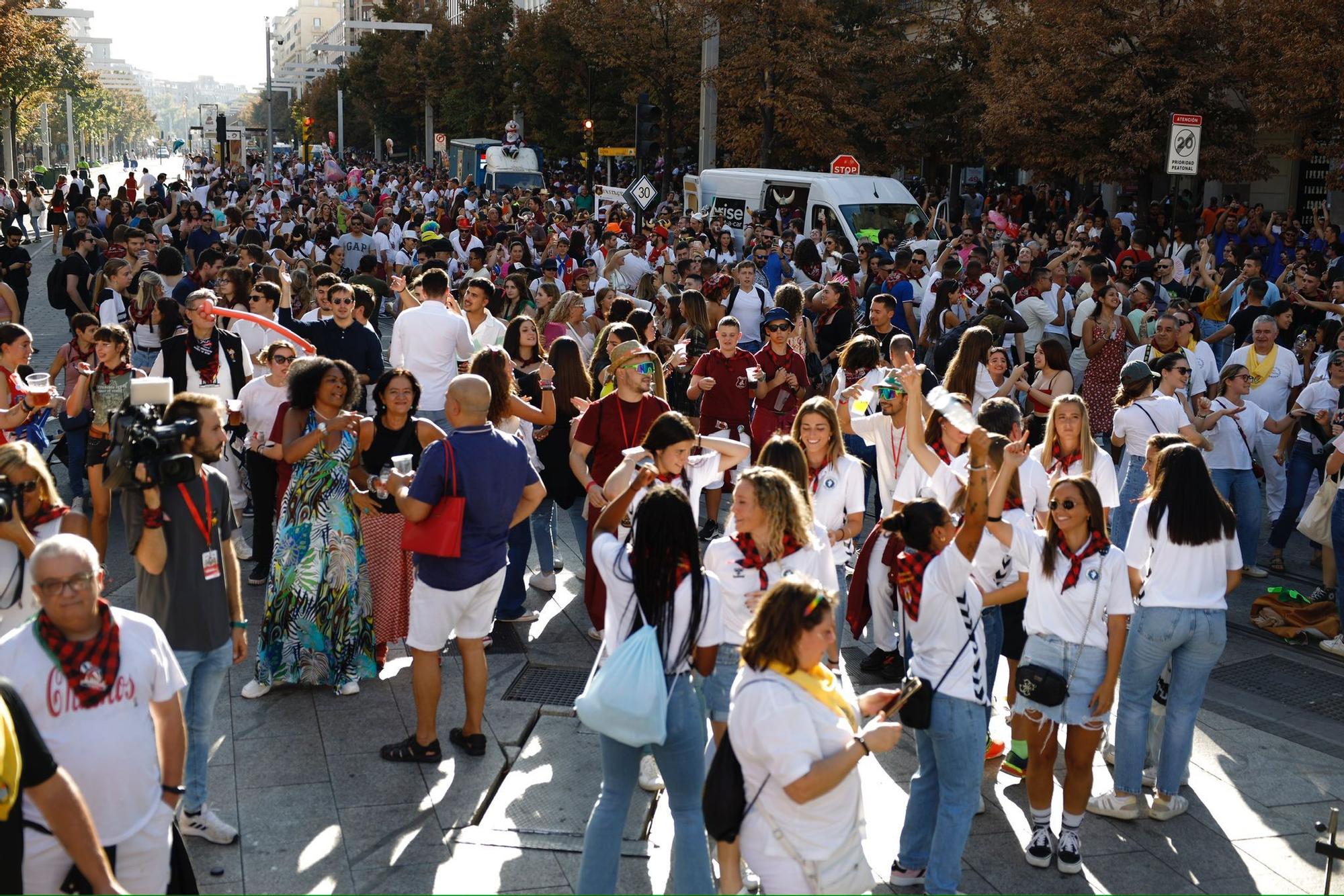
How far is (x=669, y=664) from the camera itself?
4.57 m

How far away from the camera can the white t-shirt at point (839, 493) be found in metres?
6.59

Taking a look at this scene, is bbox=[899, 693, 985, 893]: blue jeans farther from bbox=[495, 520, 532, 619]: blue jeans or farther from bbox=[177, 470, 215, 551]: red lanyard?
bbox=[495, 520, 532, 619]: blue jeans

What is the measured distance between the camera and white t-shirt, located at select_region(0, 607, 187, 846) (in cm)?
382

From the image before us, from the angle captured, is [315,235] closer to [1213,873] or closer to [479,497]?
[479,497]

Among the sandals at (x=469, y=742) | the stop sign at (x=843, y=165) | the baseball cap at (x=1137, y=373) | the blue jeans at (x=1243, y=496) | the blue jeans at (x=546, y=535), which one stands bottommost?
the sandals at (x=469, y=742)

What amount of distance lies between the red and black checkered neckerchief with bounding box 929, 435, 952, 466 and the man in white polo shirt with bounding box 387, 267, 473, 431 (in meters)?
3.61

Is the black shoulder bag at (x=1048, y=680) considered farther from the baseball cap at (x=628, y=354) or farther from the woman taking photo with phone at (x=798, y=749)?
the baseball cap at (x=628, y=354)

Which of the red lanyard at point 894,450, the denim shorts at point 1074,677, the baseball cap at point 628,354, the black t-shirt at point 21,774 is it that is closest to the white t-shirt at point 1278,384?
the red lanyard at point 894,450

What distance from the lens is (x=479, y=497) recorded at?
5898 mm

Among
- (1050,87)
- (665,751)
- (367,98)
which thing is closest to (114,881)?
(665,751)

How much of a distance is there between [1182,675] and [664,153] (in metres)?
36.9

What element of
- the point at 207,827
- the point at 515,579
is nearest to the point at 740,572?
the point at 207,827

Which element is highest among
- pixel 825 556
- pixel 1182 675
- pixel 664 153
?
pixel 664 153

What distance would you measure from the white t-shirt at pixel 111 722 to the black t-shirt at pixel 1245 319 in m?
10.9
